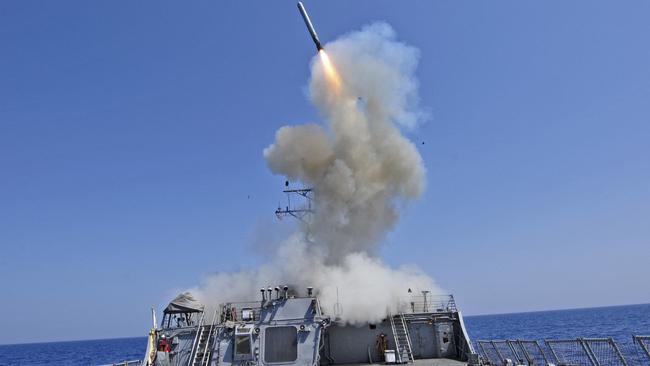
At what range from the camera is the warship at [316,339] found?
21406mm

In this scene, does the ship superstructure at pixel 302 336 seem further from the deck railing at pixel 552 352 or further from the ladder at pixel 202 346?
the deck railing at pixel 552 352

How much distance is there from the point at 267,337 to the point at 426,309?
780 centimetres

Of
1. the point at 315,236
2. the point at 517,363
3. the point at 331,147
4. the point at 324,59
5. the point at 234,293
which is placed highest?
the point at 324,59

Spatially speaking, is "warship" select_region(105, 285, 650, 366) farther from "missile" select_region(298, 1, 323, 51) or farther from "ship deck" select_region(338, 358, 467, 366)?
"missile" select_region(298, 1, 323, 51)

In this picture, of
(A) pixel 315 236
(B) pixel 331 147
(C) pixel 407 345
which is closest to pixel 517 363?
(C) pixel 407 345

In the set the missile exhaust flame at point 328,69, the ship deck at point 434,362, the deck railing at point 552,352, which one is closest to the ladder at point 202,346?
the ship deck at point 434,362

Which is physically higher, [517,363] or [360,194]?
[360,194]

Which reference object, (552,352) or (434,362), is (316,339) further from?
(552,352)

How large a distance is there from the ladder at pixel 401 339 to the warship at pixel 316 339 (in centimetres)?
4

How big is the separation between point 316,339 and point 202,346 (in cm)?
449

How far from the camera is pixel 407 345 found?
22.8 metres

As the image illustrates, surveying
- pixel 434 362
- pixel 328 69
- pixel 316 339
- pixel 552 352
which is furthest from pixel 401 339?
pixel 328 69

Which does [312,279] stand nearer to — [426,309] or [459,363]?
[426,309]

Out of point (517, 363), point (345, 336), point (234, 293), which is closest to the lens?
point (517, 363)
